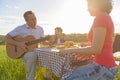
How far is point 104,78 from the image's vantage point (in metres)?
3.94

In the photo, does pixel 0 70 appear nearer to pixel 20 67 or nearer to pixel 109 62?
pixel 20 67

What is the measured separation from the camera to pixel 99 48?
373 centimetres

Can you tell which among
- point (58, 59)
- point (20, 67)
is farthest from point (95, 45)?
point (20, 67)

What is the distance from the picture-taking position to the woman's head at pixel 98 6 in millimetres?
3859

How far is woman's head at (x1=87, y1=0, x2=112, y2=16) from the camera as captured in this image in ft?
12.7

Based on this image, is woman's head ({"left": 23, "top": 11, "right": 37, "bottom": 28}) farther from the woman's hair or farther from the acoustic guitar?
the woman's hair

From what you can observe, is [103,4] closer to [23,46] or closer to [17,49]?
[23,46]

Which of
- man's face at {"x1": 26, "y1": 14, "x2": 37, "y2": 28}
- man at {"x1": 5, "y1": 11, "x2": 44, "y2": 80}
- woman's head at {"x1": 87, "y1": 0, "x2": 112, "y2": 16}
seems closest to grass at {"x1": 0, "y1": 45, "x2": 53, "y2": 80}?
man at {"x1": 5, "y1": 11, "x2": 44, "y2": 80}

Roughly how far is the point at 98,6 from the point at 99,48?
474 mm

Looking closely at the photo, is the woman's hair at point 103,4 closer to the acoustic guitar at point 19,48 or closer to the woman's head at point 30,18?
the acoustic guitar at point 19,48

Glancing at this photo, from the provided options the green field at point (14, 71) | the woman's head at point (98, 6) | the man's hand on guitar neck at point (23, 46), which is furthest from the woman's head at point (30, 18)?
the woman's head at point (98, 6)

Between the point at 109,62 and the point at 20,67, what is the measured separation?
506 cm

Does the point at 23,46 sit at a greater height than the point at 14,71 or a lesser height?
greater

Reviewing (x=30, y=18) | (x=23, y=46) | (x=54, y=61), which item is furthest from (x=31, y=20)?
(x=54, y=61)
